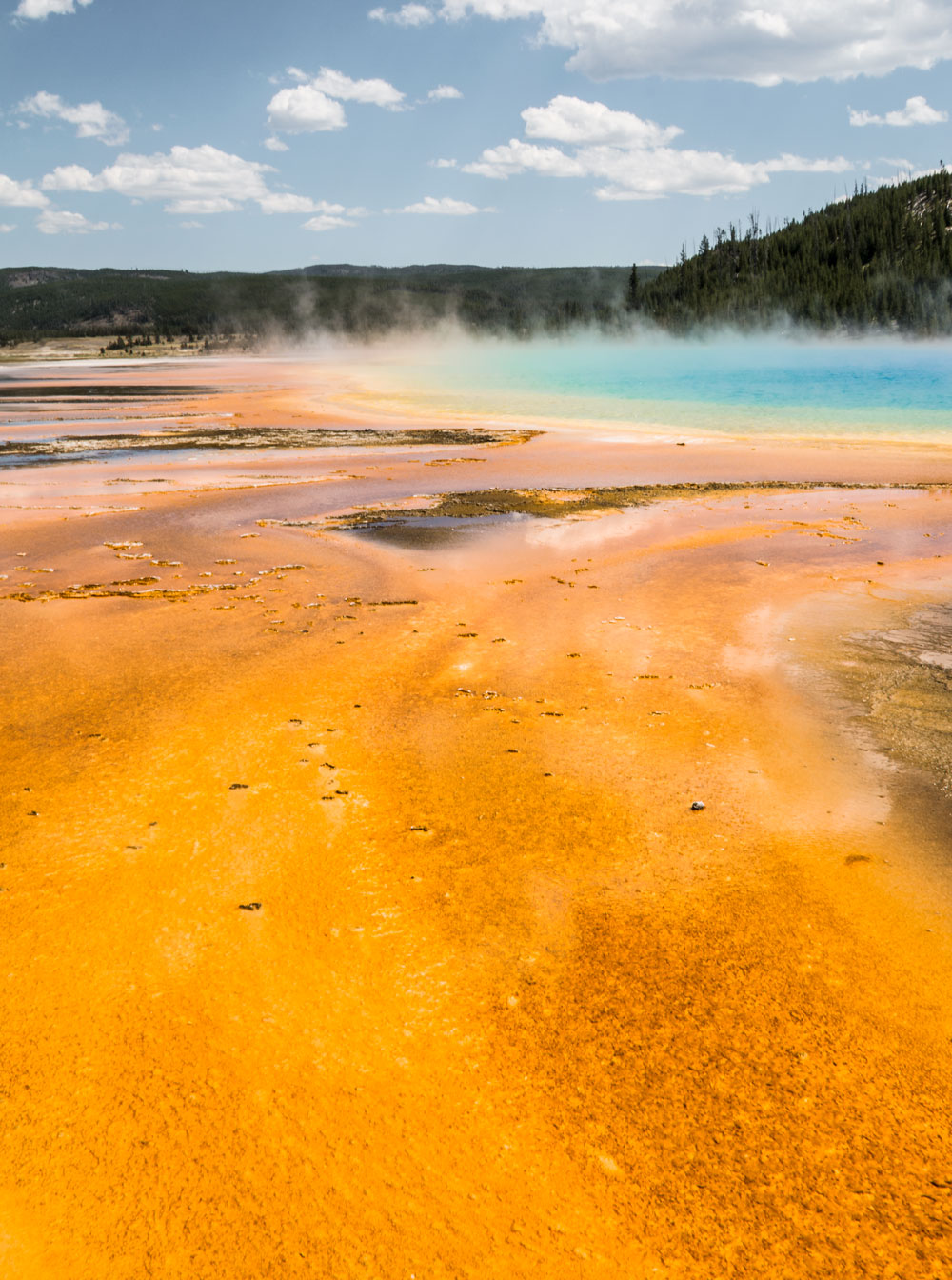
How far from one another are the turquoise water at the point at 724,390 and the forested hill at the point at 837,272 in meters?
12.3

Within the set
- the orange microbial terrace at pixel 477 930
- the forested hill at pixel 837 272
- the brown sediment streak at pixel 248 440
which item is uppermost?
the forested hill at pixel 837 272

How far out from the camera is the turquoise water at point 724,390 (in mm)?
27250

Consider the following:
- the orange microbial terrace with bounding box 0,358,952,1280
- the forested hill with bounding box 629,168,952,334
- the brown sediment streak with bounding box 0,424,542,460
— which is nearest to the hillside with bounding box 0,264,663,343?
the forested hill with bounding box 629,168,952,334

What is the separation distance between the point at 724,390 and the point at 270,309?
121114mm

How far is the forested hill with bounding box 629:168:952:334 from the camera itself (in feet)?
298

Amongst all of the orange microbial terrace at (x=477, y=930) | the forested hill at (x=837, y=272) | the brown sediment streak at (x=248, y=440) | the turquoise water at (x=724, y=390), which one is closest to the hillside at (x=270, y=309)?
the forested hill at (x=837, y=272)

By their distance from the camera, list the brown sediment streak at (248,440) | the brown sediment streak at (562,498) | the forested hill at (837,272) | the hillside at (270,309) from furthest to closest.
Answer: the hillside at (270,309) → the forested hill at (837,272) → the brown sediment streak at (248,440) → the brown sediment streak at (562,498)

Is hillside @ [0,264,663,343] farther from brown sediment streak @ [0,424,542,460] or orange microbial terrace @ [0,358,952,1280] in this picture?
orange microbial terrace @ [0,358,952,1280]

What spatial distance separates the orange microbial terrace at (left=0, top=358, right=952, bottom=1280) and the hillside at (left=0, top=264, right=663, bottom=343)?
380 feet

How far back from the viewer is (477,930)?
3713mm

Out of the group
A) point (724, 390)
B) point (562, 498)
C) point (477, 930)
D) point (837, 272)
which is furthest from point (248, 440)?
point (837, 272)

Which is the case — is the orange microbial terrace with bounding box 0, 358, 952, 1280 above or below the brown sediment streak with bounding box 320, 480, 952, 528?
below

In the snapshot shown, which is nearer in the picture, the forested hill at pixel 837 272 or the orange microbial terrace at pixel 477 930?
the orange microbial terrace at pixel 477 930

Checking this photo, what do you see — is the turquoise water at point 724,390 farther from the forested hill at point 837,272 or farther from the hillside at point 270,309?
the hillside at point 270,309
